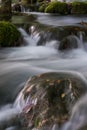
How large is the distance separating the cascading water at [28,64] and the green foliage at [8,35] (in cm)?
23

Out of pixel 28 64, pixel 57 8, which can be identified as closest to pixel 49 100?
pixel 28 64

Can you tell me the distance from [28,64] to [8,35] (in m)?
1.65

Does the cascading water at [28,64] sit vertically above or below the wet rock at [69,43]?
below

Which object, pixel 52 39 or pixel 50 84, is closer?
pixel 50 84

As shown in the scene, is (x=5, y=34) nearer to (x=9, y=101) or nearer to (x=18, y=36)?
(x=18, y=36)

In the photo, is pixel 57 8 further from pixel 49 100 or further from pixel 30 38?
pixel 49 100

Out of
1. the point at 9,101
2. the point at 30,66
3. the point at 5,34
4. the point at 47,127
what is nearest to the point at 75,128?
the point at 47,127

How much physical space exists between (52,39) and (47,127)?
4.70 meters

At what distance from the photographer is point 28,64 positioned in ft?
20.7

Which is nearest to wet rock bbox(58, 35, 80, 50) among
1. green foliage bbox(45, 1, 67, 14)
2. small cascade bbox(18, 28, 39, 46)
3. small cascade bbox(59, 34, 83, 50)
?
small cascade bbox(59, 34, 83, 50)

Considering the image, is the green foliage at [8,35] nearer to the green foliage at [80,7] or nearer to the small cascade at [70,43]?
the small cascade at [70,43]

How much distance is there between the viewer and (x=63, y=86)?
383cm

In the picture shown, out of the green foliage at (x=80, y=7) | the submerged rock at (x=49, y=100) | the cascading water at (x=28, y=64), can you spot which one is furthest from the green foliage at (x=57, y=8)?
the submerged rock at (x=49, y=100)

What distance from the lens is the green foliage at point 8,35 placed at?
759cm
